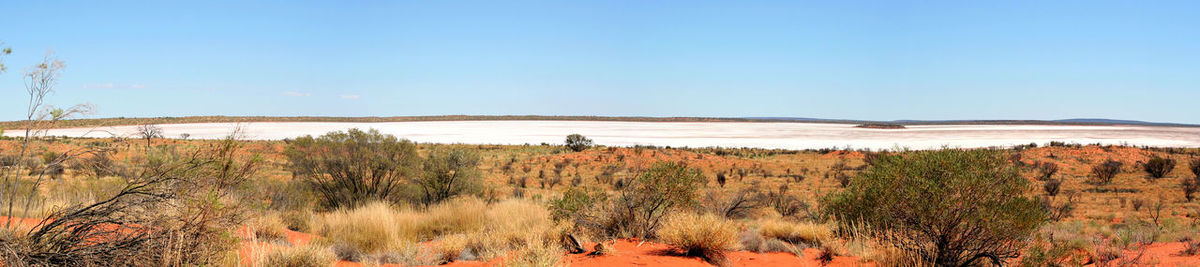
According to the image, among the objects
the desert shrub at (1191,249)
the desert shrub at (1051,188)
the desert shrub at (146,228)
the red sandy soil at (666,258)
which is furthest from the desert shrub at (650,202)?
the desert shrub at (1051,188)

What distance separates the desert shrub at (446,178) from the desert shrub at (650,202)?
22.5ft

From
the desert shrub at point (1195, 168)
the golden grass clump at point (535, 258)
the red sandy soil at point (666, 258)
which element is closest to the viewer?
the golden grass clump at point (535, 258)

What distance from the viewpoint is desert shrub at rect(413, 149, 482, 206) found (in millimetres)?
14773

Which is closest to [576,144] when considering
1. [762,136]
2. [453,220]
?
[453,220]

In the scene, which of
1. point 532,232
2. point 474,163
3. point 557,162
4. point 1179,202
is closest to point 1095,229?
point 1179,202

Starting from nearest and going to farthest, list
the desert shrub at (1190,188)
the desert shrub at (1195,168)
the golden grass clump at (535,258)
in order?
the golden grass clump at (535,258), the desert shrub at (1190,188), the desert shrub at (1195,168)

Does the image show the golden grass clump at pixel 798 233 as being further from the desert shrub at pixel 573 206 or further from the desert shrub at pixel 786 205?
the desert shrub at pixel 786 205

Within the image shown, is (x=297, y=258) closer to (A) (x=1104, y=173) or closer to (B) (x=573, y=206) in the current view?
(B) (x=573, y=206)

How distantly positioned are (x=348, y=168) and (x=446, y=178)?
90.0 inches

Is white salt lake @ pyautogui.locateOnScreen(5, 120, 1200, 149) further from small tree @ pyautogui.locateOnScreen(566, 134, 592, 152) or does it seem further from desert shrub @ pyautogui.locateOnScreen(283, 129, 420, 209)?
desert shrub @ pyautogui.locateOnScreen(283, 129, 420, 209)

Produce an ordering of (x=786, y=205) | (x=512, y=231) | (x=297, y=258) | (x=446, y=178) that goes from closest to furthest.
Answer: (x=297, y=258) → (x=512, y=231) → (x=446, y=178) → (x=786, y=205)

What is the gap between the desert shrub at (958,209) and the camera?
5637 millimetres

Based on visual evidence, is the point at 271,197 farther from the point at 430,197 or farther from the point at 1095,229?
the point at 1095,229

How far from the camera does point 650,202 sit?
28.7 ft
